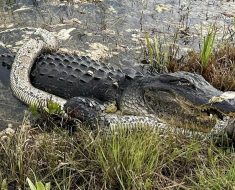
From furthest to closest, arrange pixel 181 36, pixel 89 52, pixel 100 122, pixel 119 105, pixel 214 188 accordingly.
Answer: pixel 181 36, pixel 89 52, pixel 119 105, pixel 100 122, pixel 214 188

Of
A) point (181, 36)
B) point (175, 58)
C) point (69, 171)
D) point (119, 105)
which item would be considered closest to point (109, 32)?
point (181, 36)

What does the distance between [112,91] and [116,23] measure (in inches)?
96.2

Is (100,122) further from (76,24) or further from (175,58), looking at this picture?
(76,24)

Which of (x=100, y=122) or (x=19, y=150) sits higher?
(x=19, y=150)

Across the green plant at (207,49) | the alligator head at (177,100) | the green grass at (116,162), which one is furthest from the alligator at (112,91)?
the green plant at (207,49)

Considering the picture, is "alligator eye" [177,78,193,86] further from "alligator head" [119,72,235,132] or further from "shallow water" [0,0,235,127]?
"shallow water" [0,0,235,127]

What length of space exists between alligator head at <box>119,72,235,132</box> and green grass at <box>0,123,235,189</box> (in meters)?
0.31

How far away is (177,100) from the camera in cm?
448

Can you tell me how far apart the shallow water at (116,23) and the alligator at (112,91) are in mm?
453

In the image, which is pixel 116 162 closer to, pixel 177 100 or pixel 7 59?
pixel 177 100

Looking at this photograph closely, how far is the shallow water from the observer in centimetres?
655

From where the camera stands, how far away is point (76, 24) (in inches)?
284

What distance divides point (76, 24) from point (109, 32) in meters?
0.58

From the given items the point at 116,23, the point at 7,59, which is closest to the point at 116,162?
the point at 7,59
